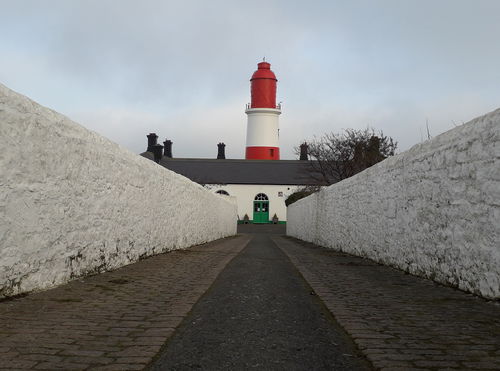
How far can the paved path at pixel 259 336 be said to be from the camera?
2.94 m

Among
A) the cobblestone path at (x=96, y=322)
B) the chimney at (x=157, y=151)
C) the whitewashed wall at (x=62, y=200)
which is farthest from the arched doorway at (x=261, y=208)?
the cobblestone path at (x=96, y=322)

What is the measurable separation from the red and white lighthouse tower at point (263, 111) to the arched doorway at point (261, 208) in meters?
5.80

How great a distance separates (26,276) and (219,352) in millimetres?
2627

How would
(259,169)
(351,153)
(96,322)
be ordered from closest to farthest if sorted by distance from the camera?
(96,322), (351,153), (259,169)

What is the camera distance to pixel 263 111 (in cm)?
5044

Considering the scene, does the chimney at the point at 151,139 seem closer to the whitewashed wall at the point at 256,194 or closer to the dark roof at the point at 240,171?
the dark roof at the point at 240,171

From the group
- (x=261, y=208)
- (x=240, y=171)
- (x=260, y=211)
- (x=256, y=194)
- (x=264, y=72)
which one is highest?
(x=264, y=72)

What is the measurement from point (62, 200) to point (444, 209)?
468cm

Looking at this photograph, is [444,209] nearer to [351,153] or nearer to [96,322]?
[96,322]

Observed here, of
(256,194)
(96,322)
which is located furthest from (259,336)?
(256,194)

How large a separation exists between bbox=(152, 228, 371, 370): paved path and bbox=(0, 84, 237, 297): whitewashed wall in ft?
5.84

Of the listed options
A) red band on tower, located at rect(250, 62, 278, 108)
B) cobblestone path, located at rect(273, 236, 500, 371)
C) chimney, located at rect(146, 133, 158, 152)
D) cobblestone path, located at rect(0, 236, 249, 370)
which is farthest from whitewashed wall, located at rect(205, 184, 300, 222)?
cobblestone path, located at rect(0, 236, 249, 370)

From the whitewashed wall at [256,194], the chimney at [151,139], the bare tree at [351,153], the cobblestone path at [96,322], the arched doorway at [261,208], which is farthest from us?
the chimney at [151,139]

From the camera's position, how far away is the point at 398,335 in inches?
140
